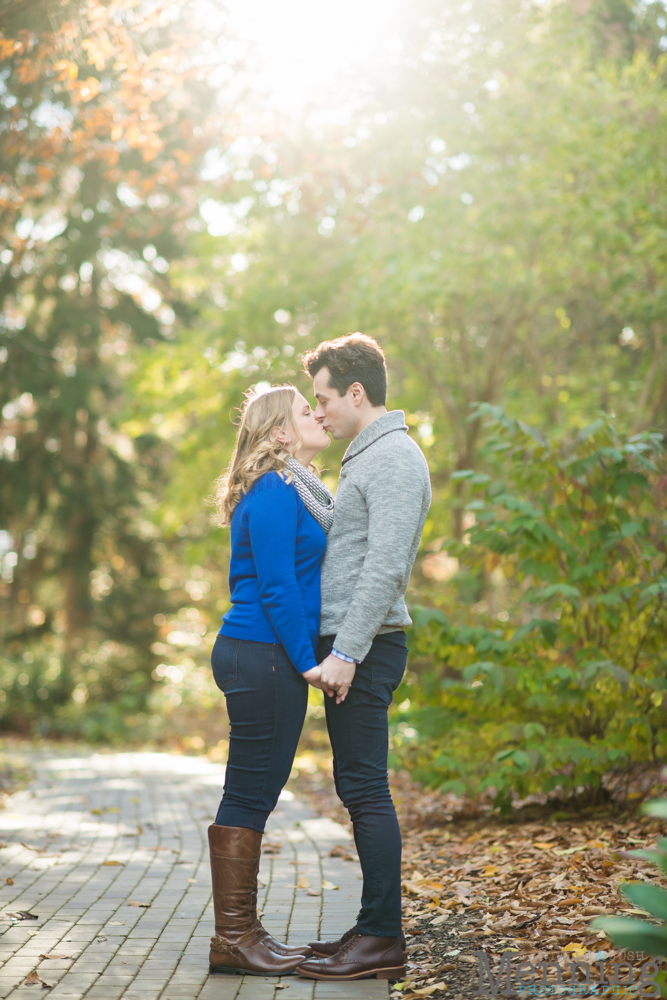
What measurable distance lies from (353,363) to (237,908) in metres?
2.08

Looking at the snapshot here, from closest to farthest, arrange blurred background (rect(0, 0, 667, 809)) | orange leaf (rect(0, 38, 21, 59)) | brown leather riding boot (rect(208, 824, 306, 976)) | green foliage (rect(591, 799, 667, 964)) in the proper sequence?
green foliage (rect(591, 799, 667, 964)) → brown leather riding boot (rect(208, 824, 306, 976)) → blurred background (rect(0, 0, 667, 809)) → orange leaf (rect(0, 38, 21, 59))

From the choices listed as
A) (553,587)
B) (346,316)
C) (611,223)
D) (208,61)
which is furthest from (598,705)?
(346,316)

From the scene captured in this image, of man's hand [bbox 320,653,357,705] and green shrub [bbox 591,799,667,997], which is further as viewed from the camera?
man's hand [bbox 320,653,357,705]

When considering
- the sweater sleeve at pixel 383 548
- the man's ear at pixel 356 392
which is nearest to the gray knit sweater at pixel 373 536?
the sweater sleeve at pixel 383 548

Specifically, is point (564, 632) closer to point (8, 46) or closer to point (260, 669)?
point (260, 669)

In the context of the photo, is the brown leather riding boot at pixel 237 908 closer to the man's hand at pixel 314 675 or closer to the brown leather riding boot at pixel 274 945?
the brown leather riding boot at pixel 274 945

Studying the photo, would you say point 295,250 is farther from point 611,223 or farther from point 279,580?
point 279,580

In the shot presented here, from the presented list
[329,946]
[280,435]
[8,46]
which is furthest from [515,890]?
[8,46]

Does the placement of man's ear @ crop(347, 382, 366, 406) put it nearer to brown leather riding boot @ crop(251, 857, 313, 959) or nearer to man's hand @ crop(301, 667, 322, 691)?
man's hand @ crop(301, 667, 322, 691)

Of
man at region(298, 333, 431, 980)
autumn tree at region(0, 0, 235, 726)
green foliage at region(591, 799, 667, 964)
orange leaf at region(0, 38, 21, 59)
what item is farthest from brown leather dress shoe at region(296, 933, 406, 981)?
autumn tree at region(0, 0, 235, 726)

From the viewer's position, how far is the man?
10.2 ft

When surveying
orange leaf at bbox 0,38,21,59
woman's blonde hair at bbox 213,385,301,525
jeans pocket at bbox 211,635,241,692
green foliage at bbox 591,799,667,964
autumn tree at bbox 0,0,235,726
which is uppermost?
orange leaf at bbox 0,38,21,59

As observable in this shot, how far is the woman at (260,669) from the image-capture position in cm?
317

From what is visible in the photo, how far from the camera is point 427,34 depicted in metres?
11.4
